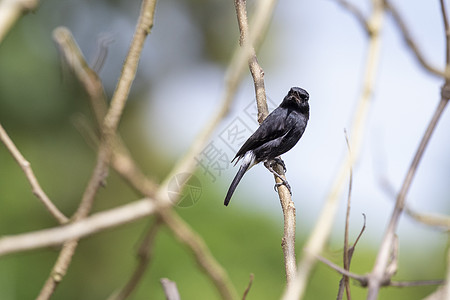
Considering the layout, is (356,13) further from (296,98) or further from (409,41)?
(296,98)

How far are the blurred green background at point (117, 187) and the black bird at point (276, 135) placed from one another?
5358 millimetres

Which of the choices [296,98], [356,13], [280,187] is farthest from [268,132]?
[356,13]

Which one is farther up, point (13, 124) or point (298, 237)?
point (298, 237)

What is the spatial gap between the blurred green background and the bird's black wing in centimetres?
555

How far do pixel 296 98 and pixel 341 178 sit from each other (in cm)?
358

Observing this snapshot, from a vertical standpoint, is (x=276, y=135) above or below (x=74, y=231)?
above

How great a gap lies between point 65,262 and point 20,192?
12.9 meters

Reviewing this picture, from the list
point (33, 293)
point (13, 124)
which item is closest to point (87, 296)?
point (33, 293)

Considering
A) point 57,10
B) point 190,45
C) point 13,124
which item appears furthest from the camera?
point 190,45

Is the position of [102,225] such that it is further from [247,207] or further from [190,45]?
[190,45]

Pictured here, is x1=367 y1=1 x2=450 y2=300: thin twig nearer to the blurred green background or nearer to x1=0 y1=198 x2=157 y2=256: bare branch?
x1=0 y1=198 x2=157 y2=256: bare branch

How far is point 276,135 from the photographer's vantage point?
4449mm

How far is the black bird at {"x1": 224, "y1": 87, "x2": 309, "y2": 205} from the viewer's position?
4301 millimetres

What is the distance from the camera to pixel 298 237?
11430mm
